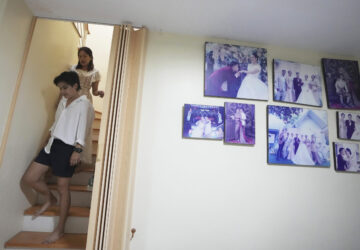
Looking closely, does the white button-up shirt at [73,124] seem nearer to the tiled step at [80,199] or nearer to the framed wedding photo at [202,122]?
the tiled step at [80,199]

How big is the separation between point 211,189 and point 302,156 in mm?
889

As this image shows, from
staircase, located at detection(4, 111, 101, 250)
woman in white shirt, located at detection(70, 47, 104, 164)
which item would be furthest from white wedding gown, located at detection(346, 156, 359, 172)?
woman in white shirt, located at detection(70, 47, 104, 164)

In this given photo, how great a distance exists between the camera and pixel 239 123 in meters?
1.67

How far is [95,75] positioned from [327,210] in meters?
2.70

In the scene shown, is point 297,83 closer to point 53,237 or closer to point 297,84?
point 297,84

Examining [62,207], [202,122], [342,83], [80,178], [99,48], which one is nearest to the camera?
[62,207]

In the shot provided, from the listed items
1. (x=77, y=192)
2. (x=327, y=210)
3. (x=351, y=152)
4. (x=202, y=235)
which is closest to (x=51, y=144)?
(x=77, y=192)

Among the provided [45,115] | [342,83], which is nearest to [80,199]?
[45,115]

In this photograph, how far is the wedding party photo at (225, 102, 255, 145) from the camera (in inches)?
64.7

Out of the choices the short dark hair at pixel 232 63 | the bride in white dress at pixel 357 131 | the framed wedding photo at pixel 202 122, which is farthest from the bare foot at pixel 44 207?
the bride in white dress at pixel 357 131

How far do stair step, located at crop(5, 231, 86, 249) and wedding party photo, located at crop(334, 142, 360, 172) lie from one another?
7.53 feet

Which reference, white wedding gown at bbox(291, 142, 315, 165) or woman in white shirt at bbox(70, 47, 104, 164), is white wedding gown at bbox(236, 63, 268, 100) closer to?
white wedding gown at bbox(291, 142, 315, 165)

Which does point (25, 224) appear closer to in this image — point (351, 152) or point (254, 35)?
point (254, 35)

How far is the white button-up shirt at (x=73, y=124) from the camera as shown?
157cm
